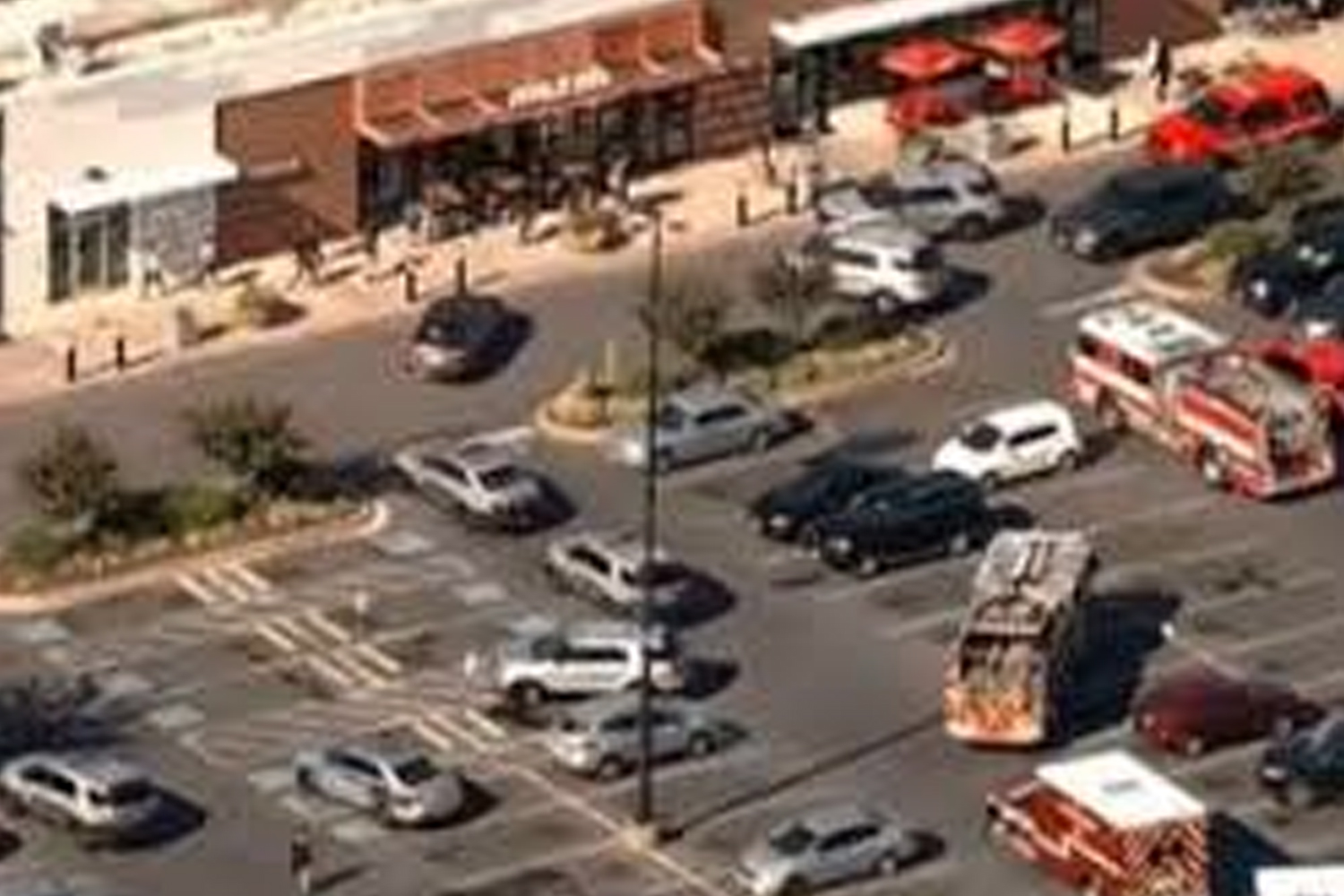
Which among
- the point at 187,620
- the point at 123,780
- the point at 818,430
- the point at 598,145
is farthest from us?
the point at 598,145

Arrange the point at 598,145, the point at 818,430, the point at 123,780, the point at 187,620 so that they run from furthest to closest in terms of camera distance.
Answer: the point at 598,145 → the point at 818,430 → the point at 187,620 → the point at 123,780

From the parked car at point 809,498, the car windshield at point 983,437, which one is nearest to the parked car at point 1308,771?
the parked car at point 809,498

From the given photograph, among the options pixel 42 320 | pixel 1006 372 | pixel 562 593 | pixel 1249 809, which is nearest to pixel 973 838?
pixel 1249 809

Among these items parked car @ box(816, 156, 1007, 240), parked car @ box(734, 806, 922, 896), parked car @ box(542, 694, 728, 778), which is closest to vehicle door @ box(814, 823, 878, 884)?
parked car @ box(734, 806, 922, 896)

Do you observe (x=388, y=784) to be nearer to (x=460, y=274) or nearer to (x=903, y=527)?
(x=903, y=527)

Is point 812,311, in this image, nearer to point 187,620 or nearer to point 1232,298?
point 1232,298
